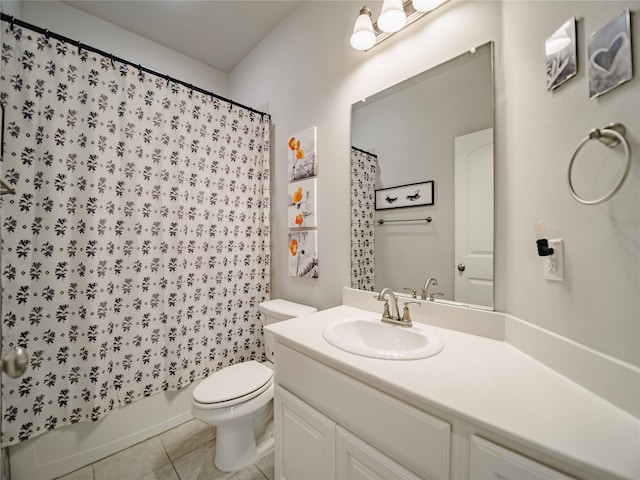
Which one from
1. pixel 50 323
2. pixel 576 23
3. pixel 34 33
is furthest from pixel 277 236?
pixel 576 23

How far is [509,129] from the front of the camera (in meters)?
0.97

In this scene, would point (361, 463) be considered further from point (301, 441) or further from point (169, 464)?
point (169, 464)

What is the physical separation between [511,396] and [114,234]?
189cm

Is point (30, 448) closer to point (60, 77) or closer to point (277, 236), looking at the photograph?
point (277, 236)

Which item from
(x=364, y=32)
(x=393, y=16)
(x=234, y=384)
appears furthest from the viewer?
(x=234, y=384)

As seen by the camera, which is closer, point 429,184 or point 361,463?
point 361,463

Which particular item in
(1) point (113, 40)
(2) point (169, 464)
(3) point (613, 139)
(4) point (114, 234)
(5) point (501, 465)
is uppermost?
(1) point (113, 40)

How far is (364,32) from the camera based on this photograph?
1275 millimetres

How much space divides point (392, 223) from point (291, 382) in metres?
0.90

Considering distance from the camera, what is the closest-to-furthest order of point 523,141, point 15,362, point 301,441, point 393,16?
point 15,362, point 523,141, point 301,441, point 393,16

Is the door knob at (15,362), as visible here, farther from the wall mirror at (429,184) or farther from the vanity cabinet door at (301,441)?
the wall mirror at (429,184)

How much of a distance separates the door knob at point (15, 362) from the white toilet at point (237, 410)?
91cm

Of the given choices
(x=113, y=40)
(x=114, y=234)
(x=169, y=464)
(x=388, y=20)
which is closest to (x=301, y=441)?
→ (x=169, y=464)

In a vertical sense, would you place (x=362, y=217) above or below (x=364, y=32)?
below
